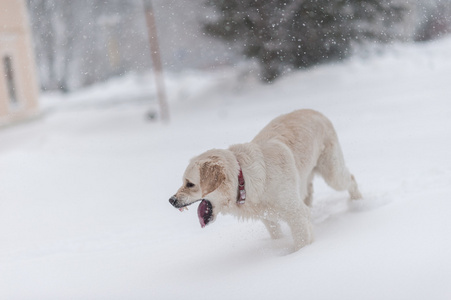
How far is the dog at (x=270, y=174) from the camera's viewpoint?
2.06m

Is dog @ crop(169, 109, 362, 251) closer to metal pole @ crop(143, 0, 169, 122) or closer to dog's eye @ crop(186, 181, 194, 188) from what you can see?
dog's eye @ crop(186, 181, 194, 188)

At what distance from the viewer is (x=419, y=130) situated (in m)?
4.04

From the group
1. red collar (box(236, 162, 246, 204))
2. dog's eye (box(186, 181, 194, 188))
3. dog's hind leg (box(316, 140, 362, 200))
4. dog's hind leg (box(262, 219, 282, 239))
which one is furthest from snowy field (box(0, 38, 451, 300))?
dog's eye (box(186, 181, 194, 188))

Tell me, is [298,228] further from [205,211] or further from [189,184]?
[189,184]

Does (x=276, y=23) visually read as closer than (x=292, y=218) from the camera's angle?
No

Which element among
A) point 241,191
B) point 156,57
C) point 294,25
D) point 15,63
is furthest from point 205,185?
point 15,63

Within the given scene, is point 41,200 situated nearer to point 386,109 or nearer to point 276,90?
point 276,90

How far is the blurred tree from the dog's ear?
1779mm

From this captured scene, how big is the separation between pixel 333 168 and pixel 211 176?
2.89 ft

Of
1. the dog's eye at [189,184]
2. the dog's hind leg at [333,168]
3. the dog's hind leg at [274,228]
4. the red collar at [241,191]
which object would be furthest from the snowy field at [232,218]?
the dog's eye at [189,184]

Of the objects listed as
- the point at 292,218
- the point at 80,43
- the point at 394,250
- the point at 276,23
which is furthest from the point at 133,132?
the point at 394,250

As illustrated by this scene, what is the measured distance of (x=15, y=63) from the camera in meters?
5.25

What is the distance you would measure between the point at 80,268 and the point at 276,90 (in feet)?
7.87

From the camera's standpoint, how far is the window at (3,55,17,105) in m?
4.94
